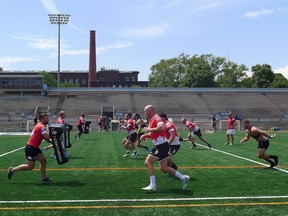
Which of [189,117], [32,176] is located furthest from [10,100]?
[32,176]

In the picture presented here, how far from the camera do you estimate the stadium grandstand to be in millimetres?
60500

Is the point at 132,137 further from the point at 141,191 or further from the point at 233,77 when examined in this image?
the point at 233,77

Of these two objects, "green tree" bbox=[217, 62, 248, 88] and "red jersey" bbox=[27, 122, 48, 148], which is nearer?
"red jersey" bbox=[27, 122, 48, 148]

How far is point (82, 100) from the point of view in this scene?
69.1 m

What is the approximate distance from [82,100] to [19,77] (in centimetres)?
1343

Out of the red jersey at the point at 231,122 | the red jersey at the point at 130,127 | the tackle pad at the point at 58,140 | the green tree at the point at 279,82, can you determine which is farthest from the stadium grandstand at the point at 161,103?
the tackle pad at the point at 58,140

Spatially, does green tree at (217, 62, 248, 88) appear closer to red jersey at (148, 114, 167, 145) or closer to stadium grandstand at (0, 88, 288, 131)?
stadium grandstand at (0, 88, 288, 131)

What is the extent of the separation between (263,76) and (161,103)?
40984mm

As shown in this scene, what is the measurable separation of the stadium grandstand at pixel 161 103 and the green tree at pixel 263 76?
21217mm

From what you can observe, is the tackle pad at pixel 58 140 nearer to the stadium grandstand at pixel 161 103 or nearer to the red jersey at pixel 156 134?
the red jersey at pixel 156 134

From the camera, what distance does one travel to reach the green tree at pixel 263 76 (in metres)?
99.1

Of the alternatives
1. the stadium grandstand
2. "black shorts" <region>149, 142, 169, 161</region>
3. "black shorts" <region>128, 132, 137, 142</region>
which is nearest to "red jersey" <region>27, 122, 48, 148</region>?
"black shorts" <region>149, 142, 169, 161</region>

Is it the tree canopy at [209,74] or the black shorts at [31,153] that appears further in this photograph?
the tree canopy at [209,74]

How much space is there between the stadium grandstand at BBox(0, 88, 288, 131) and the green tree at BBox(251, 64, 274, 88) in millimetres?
21217
